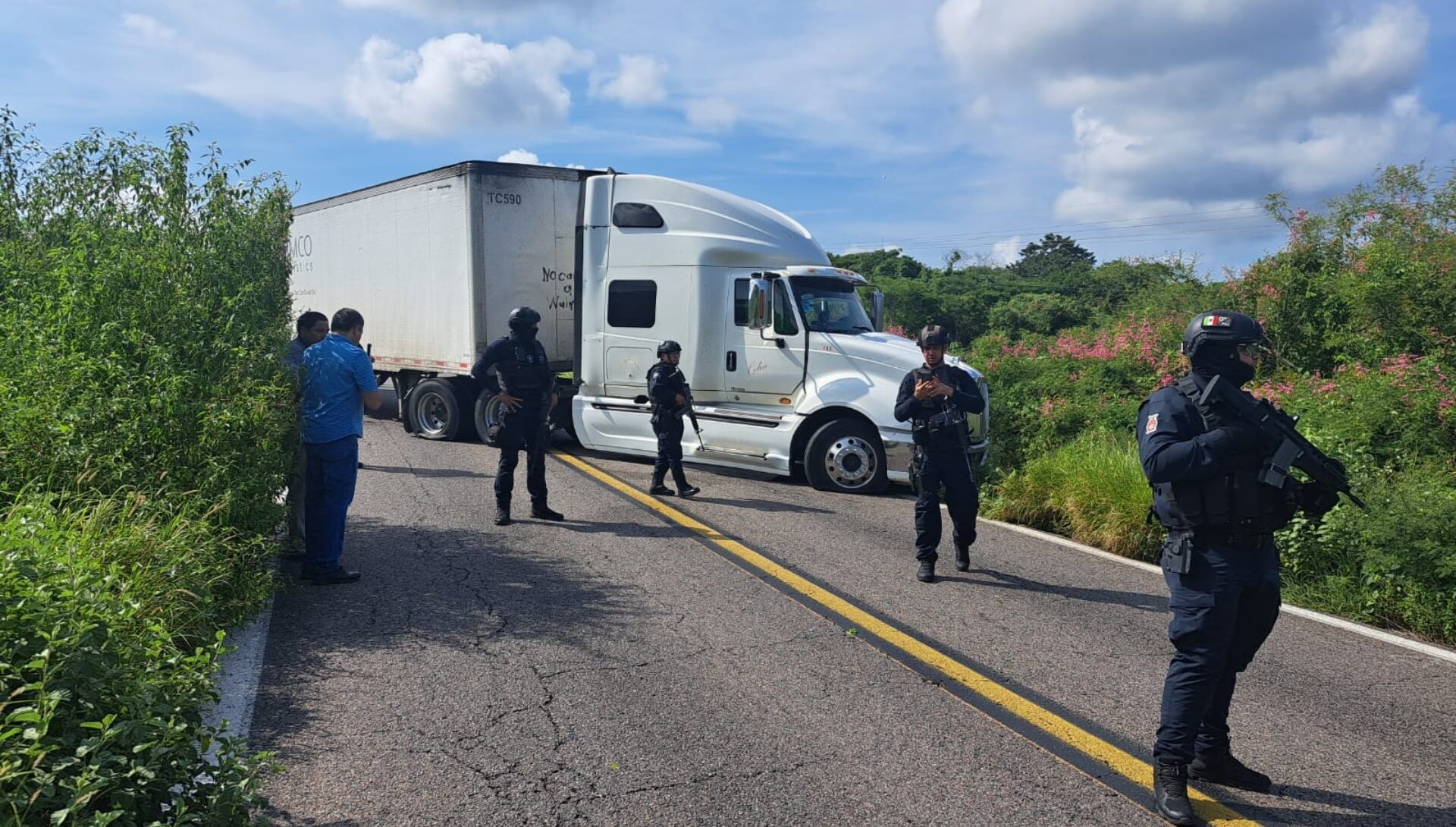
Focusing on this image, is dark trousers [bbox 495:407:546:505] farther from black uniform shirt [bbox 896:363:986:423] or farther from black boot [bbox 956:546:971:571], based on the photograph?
black boot [bbox 956:546:971:571]

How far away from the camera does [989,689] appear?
14.6ft

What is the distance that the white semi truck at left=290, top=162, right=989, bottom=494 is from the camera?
10031mm

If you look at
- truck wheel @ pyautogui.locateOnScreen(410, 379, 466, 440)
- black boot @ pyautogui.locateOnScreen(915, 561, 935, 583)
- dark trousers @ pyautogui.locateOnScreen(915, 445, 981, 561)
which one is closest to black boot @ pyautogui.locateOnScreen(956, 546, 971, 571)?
dark trousers @ pyautogui.locateOnScreen(915, 445, 981, 561)

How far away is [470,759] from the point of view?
369 cm

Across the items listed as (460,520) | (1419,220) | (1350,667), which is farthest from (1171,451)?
(1419,220)

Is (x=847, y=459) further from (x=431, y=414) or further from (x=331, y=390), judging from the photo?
(x=431, y=414)

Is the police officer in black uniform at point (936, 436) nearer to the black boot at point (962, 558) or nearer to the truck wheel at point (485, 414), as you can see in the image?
the black boot at point (962, 558)

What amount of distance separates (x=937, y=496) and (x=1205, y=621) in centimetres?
303

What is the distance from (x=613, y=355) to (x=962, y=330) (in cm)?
2983

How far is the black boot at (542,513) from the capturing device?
818cm

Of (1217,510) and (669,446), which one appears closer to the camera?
(1217,510)

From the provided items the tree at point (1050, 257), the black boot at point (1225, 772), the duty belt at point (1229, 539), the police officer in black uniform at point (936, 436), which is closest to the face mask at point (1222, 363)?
the duty belt at point (1229, 539)

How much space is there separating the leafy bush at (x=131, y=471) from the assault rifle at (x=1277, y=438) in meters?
3.44

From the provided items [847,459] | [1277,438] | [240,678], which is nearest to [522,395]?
[847,459]
